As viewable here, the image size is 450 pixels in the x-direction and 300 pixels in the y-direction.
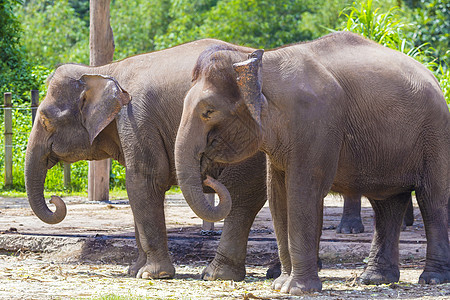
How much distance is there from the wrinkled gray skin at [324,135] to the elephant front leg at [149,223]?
1.06 m

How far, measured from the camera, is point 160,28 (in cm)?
3325

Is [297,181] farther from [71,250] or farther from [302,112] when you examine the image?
[71,250]

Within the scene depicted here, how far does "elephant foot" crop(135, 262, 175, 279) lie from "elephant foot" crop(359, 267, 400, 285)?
1540mm

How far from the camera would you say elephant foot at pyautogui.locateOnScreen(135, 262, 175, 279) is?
6578mm

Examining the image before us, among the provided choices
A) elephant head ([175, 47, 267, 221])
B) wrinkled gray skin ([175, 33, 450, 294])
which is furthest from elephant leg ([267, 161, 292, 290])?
elephant head ([175, 47, 267, 221])

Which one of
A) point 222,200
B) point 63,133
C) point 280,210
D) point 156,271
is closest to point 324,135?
point 280,210

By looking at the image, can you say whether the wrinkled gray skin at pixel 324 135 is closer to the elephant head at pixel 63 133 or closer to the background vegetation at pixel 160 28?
the elephant head at pixel 63 133

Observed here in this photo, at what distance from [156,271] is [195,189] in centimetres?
138

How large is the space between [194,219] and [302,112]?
184 inches

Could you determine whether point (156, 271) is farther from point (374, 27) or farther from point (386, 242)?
point (374, 27)

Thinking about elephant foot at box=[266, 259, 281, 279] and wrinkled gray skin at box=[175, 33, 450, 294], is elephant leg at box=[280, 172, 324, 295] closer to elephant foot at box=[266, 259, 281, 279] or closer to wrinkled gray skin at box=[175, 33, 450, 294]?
wrinkled gray skin at box=[175, 33, 450, 294]

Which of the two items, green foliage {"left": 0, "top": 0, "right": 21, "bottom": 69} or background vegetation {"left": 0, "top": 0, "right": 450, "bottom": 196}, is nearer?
background vegetation {"left": 0, "top": 0, "right": 450, "bottom": 196}

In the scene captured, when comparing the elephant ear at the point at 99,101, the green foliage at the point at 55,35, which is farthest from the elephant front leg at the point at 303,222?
the green foliage at the point at 55,35

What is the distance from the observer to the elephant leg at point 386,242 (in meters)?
6.21
